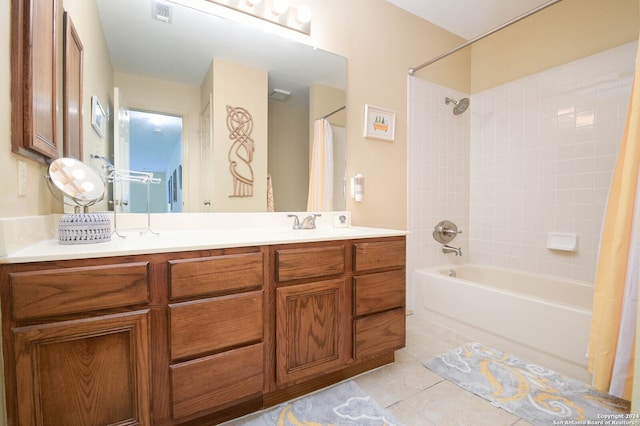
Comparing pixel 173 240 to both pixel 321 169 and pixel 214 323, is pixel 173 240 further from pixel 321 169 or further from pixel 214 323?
pixel 321 169

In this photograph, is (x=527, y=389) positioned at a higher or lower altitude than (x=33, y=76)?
lower

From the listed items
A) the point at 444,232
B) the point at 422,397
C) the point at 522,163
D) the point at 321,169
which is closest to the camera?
the point at 422,397

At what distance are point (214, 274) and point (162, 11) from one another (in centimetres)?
144

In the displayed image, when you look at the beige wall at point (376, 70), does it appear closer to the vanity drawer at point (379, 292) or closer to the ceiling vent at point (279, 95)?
the ceiling vent at point (279, 95)

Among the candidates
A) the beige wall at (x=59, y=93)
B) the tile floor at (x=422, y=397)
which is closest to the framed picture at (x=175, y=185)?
the beige wall at (x=59, y=93)

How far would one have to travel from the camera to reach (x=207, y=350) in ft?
3.74

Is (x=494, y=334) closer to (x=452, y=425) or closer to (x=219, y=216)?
(x=452, y=425)

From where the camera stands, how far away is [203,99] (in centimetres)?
165

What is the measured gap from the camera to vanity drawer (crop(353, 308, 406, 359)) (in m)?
1.55

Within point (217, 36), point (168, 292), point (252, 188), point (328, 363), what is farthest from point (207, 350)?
point (217, 36)

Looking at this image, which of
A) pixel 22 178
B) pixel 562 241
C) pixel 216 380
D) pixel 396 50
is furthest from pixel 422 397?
pixel 396 50

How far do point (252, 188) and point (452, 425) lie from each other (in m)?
1.57

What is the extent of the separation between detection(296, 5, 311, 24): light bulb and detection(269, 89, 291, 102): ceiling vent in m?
0.49

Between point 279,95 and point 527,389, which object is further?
point 279,95
